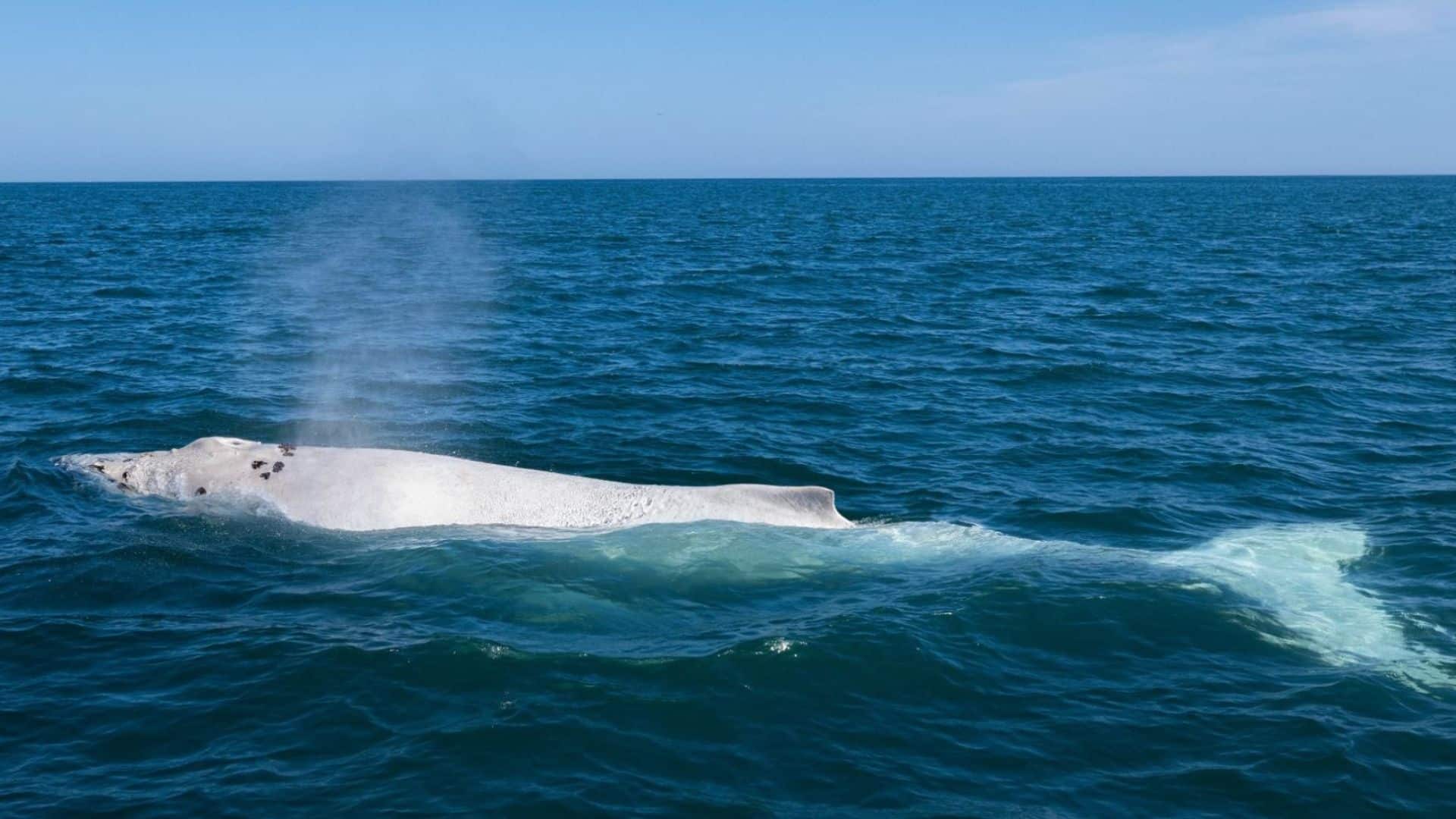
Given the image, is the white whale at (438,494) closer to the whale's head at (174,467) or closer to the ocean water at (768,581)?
the whale's head at (174,467)

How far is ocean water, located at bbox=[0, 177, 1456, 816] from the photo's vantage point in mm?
12383

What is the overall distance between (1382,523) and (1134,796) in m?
12.5

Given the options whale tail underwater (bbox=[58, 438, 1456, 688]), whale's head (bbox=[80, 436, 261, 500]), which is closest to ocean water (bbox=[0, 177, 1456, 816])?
whale tail underwater (bbox=[58, 438, 1456, 688])

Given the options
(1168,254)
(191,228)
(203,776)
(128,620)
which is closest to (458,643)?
(203,776)

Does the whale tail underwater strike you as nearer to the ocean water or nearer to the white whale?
the white whale

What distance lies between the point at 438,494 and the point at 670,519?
431 cm

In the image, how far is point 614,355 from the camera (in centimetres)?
3775

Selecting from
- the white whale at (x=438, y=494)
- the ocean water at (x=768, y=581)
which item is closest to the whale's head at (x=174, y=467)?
the white whale at (x=438, y=494)

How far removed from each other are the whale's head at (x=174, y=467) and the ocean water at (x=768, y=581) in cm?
45

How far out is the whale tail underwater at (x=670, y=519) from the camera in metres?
18.2

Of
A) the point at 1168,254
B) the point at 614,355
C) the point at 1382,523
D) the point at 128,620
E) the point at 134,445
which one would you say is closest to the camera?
the point at 128,620

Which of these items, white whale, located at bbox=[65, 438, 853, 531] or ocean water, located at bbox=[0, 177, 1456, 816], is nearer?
ocean water, located at bbox=[0, 177, 1456, 816]

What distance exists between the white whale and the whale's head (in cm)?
2

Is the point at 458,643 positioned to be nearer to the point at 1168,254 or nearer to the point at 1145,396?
the point at 1145,396
